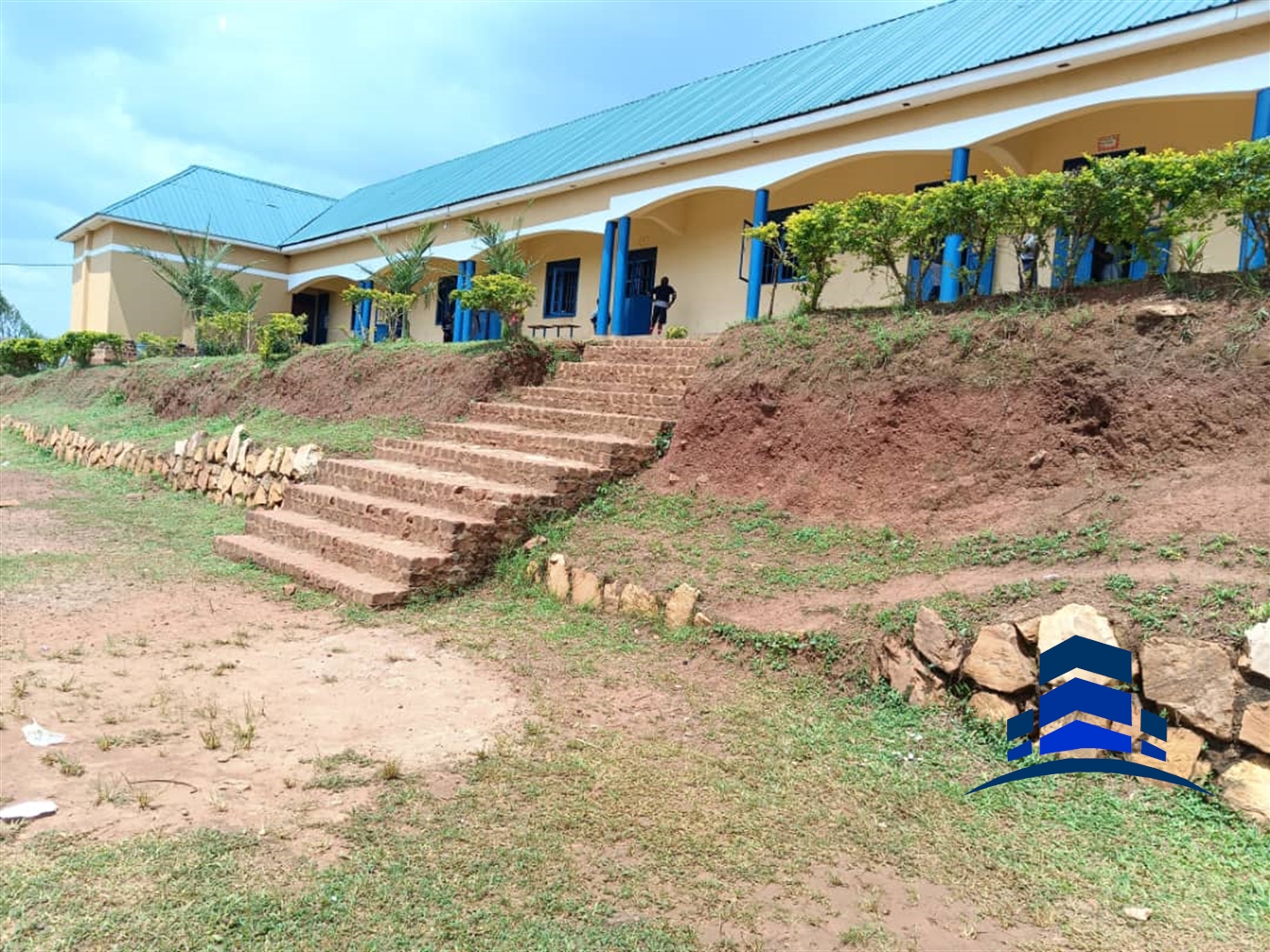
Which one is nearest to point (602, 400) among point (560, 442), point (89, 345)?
point (560, 442)

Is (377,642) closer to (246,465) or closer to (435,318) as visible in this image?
(246,465)

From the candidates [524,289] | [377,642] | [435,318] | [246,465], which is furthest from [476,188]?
[377,642]

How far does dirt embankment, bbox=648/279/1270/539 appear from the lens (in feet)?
17.3

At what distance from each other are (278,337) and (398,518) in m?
8.69

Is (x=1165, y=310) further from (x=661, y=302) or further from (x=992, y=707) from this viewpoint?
(x=661, y=302)

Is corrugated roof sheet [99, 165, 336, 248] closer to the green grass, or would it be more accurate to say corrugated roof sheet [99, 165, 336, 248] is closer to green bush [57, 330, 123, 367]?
green bush [57, 330, 123, 367]

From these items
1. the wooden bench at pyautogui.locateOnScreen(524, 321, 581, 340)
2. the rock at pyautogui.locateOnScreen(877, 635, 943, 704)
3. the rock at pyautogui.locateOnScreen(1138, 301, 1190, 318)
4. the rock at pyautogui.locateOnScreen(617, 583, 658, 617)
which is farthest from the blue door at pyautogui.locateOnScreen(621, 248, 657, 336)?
the rock at pyautogui.locateOnScreen(877, 635, 943, 704)

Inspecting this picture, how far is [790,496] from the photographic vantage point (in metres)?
6.71

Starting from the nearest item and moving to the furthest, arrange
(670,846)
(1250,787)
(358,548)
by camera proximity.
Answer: (670,846)
(1250,787)
(358,548)

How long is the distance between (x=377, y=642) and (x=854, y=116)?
29.0ft

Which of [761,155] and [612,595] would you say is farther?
[761,155]

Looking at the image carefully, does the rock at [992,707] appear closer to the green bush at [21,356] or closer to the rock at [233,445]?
the rock at [233,445]

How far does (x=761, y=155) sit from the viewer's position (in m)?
12.1

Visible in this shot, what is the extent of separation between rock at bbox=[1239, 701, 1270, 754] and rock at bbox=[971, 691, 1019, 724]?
881 mm
